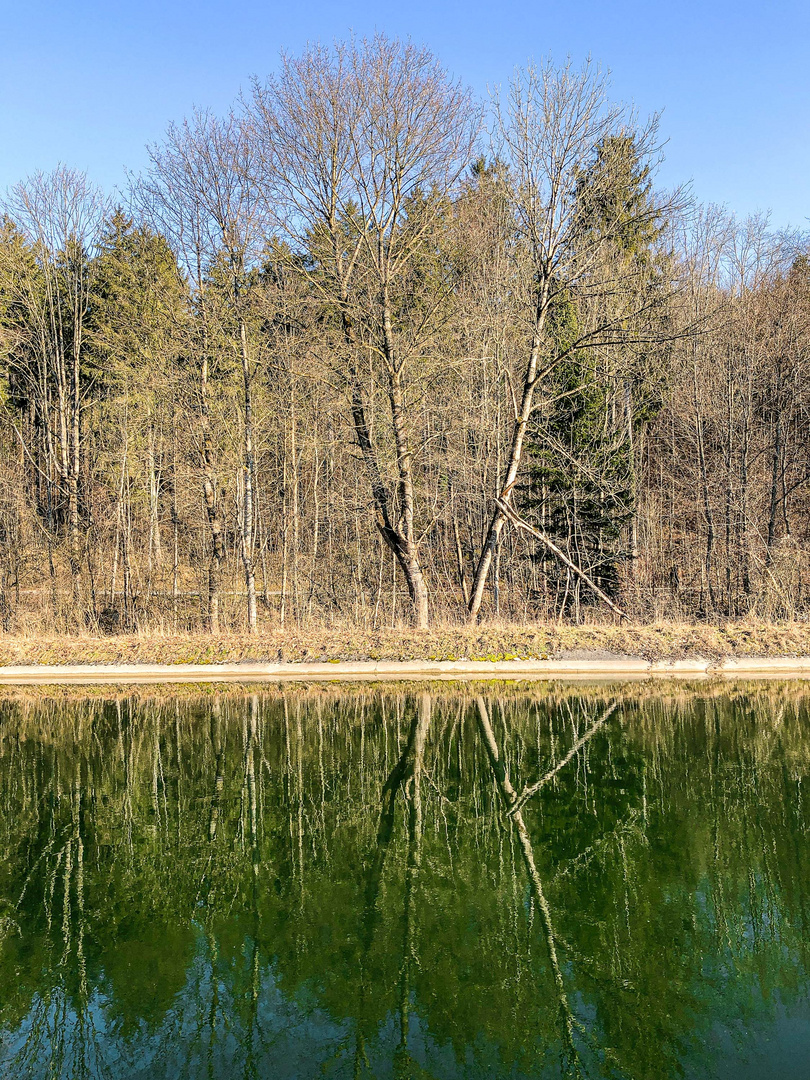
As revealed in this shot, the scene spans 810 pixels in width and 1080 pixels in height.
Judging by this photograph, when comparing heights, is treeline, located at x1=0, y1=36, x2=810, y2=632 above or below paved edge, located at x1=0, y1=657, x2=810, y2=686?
above

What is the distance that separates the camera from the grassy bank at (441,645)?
54.3ft

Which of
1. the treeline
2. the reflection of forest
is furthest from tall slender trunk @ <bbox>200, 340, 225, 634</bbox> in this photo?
the reflection of forest

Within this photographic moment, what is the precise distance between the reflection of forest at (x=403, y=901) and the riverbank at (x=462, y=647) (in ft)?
14.9

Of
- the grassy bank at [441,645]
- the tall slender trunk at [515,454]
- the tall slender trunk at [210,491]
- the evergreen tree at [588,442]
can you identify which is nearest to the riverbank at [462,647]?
the grassy bank at [441,645]

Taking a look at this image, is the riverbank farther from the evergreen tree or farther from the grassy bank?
the evergreen tree

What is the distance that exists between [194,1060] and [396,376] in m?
15.7

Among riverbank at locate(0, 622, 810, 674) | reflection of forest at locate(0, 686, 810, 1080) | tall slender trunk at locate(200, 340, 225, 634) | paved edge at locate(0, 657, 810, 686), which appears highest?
tall slender trunk at locate(200, 340, 225, 634)

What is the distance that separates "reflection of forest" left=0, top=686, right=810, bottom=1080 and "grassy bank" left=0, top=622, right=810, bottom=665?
4.69 meters

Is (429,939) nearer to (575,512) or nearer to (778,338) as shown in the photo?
(575,512)

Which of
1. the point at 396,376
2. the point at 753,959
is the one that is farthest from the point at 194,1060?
the point at 396,376

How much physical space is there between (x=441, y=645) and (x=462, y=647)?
43 centimetres

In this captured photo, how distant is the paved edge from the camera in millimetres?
15898

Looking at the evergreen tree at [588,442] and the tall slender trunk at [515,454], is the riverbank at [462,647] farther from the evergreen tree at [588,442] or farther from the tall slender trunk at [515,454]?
the evergreen tree at [588,442]

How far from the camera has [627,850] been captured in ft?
24.4
